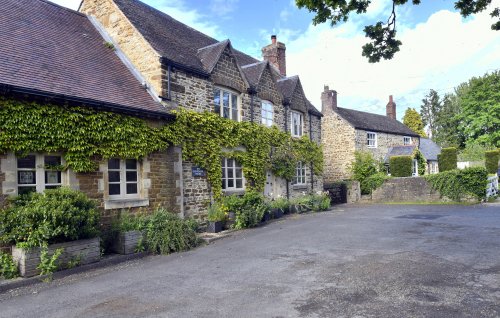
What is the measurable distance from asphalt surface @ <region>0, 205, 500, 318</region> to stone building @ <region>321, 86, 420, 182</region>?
778 inches

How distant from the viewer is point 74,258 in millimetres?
7941

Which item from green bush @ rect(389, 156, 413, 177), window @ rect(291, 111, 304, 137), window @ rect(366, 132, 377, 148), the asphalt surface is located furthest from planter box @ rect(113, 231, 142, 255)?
window @ rect(366, 132, 377, 148)

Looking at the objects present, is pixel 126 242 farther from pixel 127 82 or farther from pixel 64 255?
pixel 127 82

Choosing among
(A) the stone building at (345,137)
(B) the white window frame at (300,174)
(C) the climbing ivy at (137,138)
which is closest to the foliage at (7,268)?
(C) the climbing ivy at (137,138)

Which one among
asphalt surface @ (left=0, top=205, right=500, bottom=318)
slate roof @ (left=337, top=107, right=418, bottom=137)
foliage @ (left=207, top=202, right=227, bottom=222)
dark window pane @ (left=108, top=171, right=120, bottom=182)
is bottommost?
asphalt surface @ (left=0, top=205, right=500, bottom=318)

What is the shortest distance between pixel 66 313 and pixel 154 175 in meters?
6.53

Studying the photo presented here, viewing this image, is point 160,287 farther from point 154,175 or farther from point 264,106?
point 264,106

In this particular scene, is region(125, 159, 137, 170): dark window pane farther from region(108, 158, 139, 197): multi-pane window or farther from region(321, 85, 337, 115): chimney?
region(321, 85, 337, 115): chimney

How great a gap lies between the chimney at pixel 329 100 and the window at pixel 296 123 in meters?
11.3

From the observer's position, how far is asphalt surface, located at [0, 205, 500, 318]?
16.7ft

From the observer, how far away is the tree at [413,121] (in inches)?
2239

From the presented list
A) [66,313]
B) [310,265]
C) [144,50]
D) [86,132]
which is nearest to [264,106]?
[144,50]

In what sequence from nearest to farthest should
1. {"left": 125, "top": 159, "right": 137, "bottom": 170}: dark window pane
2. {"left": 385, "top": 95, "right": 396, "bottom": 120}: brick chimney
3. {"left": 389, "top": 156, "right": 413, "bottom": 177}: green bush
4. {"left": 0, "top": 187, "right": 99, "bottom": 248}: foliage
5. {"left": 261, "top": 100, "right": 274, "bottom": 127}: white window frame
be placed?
{"left": 0, "top": 187, "right": 99, "bottom": 248}: foliage
{"left": 125, "top": 159, "right": 137, "bottom": 170}: dark window pane
{"left": 261, "top": 100, "right": 274, "bottom": 127}: white window frame
{"left": 389, "top": 156, "right": 413, "bottom": 177}: green bush
{"left": 385, "top": 95, "right": 396, "bottom": 120}: brick chimney

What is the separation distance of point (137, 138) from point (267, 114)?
833cm
